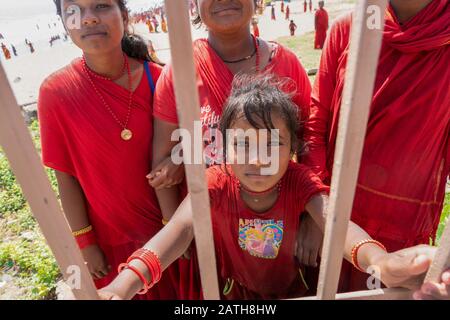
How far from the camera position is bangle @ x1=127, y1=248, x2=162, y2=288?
895 millimetres

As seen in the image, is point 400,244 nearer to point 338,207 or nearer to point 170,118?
point 338,207

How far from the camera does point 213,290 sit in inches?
31.1

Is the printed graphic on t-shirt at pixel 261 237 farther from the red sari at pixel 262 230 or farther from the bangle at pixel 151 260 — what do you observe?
the bangle at pixel 151 260

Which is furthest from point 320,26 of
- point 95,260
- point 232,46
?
point 95,260

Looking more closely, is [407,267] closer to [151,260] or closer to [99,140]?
[151,260]

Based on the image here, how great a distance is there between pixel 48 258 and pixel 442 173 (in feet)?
7.44

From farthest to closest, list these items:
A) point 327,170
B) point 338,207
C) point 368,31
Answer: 1. point 327,170
2. point 338,207
3. point 368,31

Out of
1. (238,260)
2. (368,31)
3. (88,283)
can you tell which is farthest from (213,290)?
(368,31)

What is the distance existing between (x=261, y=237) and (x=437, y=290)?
52 cm

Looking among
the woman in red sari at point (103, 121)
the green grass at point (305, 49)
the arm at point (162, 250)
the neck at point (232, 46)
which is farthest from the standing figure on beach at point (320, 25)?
the arm at point (162, 250)

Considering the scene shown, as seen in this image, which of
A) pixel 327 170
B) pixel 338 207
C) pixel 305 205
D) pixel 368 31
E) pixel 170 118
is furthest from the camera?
pixel 327 170

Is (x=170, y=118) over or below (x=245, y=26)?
below

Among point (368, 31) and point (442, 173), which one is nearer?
point (368, 31)

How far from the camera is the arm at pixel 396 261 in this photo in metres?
0.76
